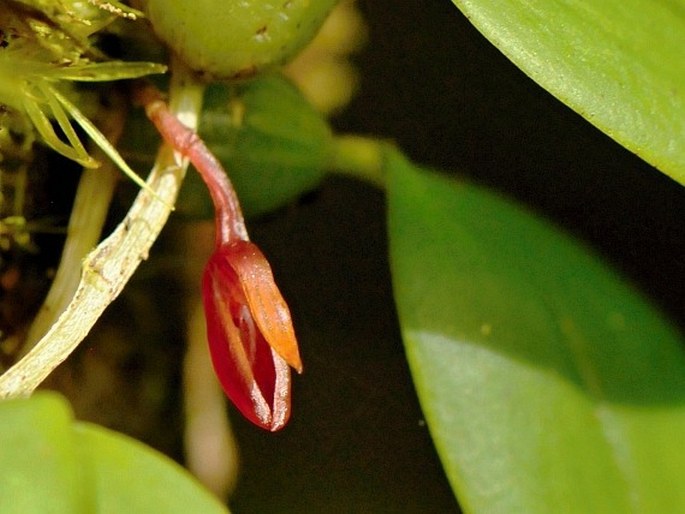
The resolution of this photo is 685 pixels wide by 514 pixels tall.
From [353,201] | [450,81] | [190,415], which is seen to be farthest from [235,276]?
[450,81]

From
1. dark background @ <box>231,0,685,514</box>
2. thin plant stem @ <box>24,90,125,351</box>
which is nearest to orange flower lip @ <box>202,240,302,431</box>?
thin plant stem @ <box>24,90,125,351</box>

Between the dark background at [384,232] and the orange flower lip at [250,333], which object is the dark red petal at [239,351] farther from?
the dark background at [384,232]

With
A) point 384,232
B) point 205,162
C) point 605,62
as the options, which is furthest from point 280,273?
point 605,62

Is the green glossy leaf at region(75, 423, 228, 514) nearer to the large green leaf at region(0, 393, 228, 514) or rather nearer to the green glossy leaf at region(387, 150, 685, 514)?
the large green leaf at region(0, 393, 228, 514)

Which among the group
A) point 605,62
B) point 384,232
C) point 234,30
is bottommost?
point 384,232

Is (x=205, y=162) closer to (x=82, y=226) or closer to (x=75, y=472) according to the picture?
(x=82, y=226)

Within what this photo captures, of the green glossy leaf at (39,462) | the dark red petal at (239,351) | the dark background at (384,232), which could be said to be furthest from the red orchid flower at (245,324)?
the dark background at (384,232)

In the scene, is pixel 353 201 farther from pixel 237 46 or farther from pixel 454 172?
pixel 237 46
